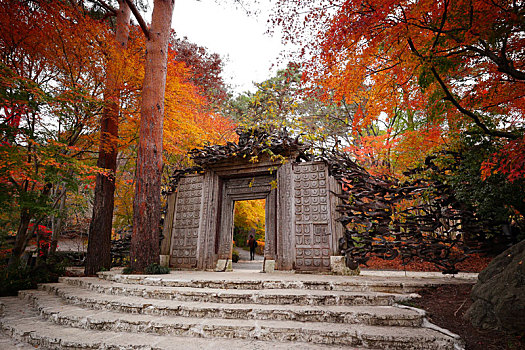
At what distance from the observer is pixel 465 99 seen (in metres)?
4.49

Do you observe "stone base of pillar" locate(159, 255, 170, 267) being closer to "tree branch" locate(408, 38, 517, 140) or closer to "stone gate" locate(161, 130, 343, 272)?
"stone gate" locate(161, 130, 343, 272)

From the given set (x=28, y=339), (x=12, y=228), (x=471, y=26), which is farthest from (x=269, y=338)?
(x=12, y=228)

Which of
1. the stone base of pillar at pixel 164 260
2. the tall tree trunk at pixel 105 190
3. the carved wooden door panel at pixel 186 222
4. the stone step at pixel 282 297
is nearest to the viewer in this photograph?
the stone step at pixel 282 297

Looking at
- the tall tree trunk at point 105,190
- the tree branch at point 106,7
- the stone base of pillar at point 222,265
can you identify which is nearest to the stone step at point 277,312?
the tall tree trunk at point 105,190

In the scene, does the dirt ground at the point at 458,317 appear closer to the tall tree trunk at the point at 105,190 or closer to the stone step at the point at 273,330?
the stone step at the point at 273,330

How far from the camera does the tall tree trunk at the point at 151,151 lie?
5.93 meters

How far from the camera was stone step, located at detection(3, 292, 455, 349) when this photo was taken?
2.35 meters

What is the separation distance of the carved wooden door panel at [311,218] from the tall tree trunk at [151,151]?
376 centimetres

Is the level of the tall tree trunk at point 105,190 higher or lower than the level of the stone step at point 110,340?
higher

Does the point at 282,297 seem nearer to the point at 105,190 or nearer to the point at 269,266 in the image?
the point at 269,266

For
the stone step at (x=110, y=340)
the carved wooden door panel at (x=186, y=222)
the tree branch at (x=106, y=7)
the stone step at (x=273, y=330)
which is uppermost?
the tree branch at (x=106, y=7)

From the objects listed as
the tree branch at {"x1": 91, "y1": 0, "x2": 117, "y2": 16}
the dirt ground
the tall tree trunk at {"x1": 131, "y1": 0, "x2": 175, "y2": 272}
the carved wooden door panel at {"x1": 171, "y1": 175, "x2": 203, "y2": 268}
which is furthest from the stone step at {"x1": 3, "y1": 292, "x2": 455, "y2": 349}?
A: the tree branch at {"x1": 91, "y1": 0, "x2": 117, "y2": 16}

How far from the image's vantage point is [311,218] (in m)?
6.53

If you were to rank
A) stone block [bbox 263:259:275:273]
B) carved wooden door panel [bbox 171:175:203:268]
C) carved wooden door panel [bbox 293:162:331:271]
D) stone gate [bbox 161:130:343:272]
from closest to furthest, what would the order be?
1. carved wooden door panel [bbox 293:162:331:271]
2. stone gate [bbox 161:130:343:272]
3. stone block [bbox 263:259:275:273]
4. carved wooden door panel [bbox 171:175:203:268]
